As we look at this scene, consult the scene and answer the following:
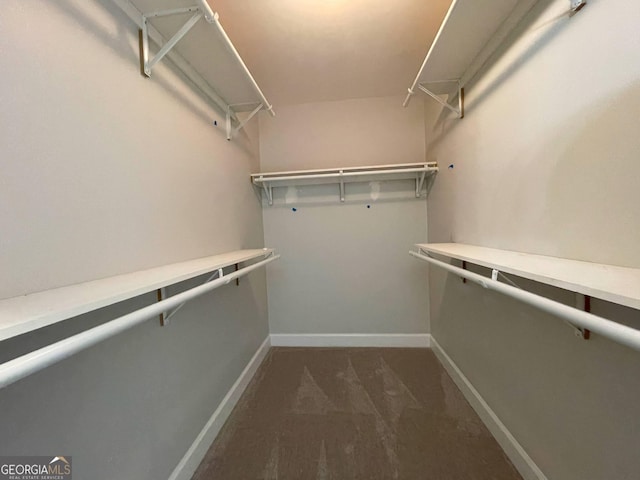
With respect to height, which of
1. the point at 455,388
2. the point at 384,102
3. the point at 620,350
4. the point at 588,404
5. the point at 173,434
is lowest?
the point at 455,388

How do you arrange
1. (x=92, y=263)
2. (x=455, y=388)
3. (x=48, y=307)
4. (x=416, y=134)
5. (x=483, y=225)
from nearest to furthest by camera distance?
1. (x=48, y=307)
2. (x=92, y=263)
3. (x=483, y=225)
4. (x=455, y=388)
5. (x=416, y=134)

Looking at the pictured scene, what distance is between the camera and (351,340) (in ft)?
8.23

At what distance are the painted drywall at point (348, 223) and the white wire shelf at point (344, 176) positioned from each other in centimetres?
7

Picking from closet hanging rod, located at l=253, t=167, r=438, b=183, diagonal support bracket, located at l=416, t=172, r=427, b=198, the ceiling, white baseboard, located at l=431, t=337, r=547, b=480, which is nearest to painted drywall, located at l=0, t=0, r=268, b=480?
the ceiling

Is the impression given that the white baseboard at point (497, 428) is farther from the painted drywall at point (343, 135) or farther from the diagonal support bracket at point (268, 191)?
the diagonal support bracket at point (268, 191)

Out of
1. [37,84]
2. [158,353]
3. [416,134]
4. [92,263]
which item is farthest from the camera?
[416,134]

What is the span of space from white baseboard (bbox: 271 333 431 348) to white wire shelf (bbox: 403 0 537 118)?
6.16 ft

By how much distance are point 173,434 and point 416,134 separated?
267cm

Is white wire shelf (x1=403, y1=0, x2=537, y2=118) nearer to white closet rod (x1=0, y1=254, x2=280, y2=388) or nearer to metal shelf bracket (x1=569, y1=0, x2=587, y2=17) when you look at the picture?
metal shelf bracket (x1=569, y1=0, x2=587, y2=17)

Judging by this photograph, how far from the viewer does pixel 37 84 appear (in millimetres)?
698

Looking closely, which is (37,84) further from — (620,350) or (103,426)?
(620,350)

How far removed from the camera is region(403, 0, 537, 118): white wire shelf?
1076 mm

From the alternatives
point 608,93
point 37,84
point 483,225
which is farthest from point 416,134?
point 37,84

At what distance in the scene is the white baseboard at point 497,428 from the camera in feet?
3.73
